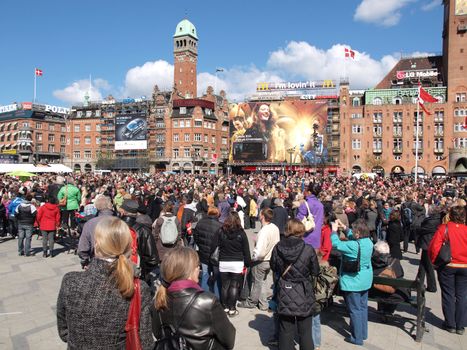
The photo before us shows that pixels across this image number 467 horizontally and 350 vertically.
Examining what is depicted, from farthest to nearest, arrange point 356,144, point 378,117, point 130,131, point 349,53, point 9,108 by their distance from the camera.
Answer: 1. point 9,108
2. point 130,131
3. point 356,144
4. point 378,117
5. point 349,53

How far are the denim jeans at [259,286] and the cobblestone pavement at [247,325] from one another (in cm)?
23

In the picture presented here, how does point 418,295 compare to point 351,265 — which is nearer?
point 351,265

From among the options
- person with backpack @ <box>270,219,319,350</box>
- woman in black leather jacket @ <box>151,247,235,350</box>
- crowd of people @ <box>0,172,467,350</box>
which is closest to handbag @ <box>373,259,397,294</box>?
crowd of people @ <box>0,172,467,350</box>

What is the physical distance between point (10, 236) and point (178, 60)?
8326cm

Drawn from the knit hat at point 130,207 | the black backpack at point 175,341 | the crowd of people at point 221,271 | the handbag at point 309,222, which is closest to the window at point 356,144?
the crowd of people at point 221,271

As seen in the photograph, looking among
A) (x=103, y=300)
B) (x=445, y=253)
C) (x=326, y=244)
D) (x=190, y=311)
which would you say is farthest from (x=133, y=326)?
(x=445, y=253)

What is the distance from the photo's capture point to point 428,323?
6.40 meters

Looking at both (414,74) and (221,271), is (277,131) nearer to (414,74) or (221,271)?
(414,74)

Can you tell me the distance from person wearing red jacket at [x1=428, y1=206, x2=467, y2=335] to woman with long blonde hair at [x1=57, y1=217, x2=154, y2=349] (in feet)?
16.5

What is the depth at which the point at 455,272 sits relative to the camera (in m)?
6.01

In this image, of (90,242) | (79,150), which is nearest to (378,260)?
(90,242)

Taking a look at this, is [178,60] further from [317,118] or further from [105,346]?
[105,346]

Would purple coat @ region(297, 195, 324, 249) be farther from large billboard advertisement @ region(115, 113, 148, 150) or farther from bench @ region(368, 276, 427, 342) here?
large billboard advertisement @ region(115, 113, 148, 150)

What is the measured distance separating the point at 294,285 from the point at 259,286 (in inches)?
103
